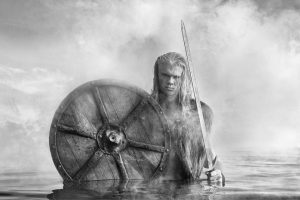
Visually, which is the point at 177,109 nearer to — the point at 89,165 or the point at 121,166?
the point at 121,166

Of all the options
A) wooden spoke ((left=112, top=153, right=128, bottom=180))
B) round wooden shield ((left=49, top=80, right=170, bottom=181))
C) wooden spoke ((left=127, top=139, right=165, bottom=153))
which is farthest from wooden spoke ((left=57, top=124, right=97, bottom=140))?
wooden spoke ((left=127, top=139, right=165, bottom=153))

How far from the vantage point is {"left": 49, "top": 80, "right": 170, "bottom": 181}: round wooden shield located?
742 centimetres

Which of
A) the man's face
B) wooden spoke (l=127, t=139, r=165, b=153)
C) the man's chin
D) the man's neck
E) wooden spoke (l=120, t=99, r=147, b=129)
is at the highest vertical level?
the man's face

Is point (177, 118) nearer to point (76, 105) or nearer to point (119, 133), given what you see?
point (119, 133)

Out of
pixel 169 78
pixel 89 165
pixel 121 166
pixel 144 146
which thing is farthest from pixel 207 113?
pixel 89 165

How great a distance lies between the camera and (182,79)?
26.6 ft

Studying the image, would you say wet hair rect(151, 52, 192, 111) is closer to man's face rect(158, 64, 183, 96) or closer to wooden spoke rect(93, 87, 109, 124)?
man's face rect(158, 64, 183, 96)

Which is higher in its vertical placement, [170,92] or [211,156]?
[170,92]

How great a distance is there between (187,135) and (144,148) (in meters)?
Result: 0.85

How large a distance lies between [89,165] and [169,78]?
71.7 inches

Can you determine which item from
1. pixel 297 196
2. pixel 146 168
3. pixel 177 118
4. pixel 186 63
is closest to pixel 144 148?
pixel 146 168

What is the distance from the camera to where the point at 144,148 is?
7.58 m

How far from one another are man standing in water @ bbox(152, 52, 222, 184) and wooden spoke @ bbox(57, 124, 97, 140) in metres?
1.25

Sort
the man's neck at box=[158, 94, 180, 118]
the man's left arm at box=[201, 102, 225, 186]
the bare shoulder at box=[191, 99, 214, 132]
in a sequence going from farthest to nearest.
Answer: the bare shoulder at box=[191, 99, 214, 132] → the man's neck at box=[158, 94, 180, 118] → the man's left arm at box=[201, 102, 225, 186]
